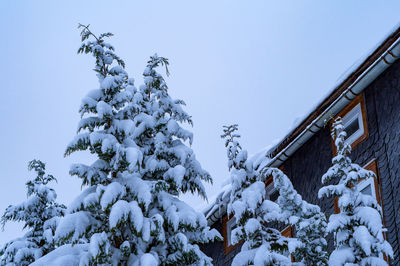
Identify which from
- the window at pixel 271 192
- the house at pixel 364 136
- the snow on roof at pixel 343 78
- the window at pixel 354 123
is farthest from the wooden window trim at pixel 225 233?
the window at pixel 354 123

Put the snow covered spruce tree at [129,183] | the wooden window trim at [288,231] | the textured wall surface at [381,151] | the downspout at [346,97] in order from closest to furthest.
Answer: the snow covered spruce tree at [129,183]
the textured wall surface at [381,151]
the downspout at [346,97]
the wooden window trim at [288,231]

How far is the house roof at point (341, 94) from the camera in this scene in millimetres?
12922

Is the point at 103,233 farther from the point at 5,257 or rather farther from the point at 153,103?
the point at 5,257

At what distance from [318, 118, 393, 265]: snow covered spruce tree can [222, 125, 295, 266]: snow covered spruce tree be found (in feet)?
3.66

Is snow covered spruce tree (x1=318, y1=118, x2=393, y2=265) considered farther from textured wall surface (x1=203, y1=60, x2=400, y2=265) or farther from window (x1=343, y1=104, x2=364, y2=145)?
window (x1=343, y1=104, x2=364, y2=145)

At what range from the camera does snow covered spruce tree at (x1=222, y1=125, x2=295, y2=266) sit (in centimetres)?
1060

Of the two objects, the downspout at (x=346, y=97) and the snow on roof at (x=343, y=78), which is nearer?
the downspout at (x=346, y=97)

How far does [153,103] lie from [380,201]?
5848 mm

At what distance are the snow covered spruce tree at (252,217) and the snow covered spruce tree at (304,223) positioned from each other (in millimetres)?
566

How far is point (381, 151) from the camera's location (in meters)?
13.2

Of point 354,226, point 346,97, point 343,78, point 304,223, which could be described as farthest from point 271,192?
point 354,226

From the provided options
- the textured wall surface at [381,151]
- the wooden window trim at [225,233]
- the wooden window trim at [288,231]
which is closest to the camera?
the textured wall surface at [381,151]

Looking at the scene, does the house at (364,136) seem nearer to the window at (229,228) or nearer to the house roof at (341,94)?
the house roof at (341,94)

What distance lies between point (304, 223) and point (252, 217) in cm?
135
